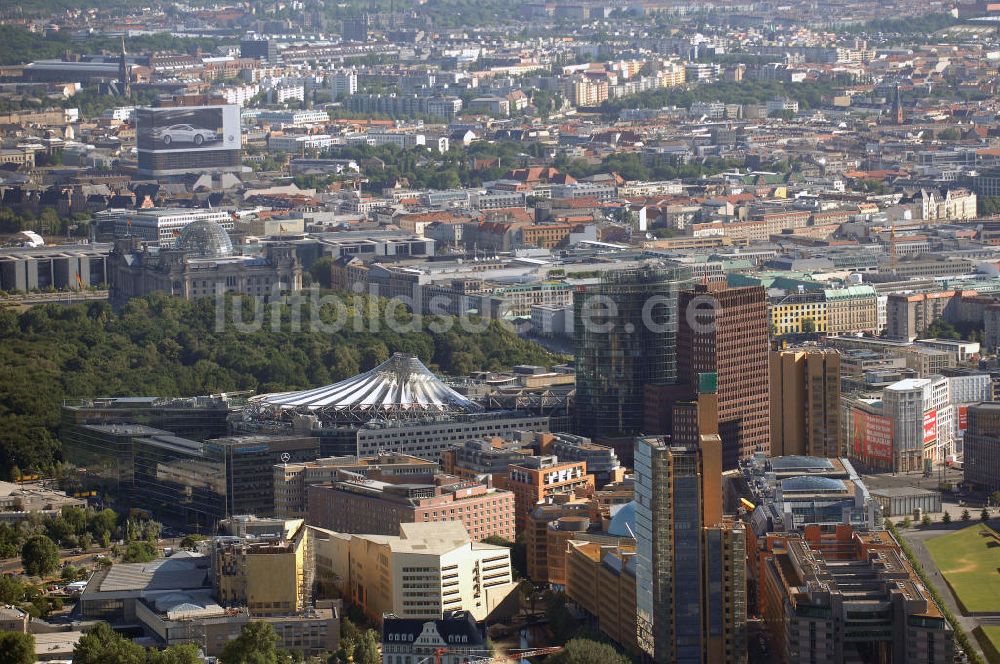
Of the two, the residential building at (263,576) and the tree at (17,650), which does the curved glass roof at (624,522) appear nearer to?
the residential building at (263,576)

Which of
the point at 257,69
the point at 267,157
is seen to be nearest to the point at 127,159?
the point at 267,157

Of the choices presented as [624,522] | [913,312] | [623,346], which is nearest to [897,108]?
[913,312]

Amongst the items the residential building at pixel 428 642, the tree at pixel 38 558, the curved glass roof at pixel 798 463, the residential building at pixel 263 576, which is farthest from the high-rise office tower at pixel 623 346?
the residential building at pixel 428 642

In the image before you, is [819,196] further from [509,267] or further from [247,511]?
[247,511]

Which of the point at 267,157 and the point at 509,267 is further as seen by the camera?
the point at 267,157

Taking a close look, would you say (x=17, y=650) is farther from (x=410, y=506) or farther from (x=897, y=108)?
(x=897, y=108)

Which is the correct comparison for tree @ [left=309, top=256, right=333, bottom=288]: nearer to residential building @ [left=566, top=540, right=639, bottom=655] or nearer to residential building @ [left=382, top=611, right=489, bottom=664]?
residential building @ [left=566, top=540, right=639, bottom=655]
